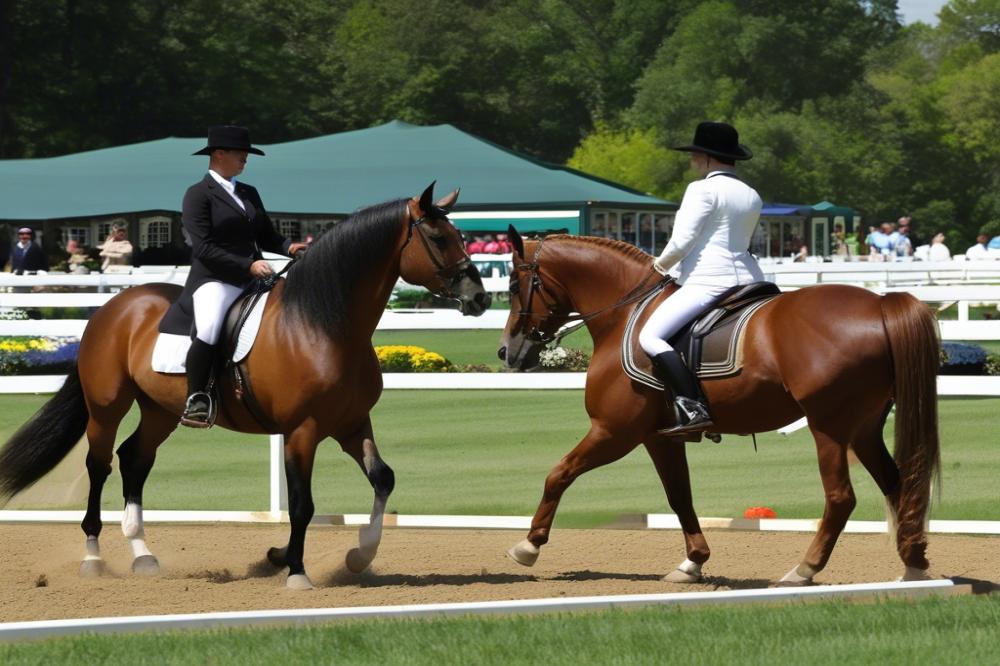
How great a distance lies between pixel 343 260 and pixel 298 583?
1.65 m

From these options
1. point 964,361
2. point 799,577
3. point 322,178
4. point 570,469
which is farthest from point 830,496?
point 322,178

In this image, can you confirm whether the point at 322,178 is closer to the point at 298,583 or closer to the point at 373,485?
the point at 373,485

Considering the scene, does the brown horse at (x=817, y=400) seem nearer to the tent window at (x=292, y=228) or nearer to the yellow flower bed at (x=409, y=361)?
the yellow flower bed at (x=409, y=361)

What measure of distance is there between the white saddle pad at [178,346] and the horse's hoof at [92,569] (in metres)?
1.21

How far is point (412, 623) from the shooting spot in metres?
6.48

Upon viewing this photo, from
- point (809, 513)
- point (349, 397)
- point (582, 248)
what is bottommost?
point (809, 513)

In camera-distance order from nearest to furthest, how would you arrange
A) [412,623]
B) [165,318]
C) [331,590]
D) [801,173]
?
[412,623] → [331,590] → [165,318] → [801,173]

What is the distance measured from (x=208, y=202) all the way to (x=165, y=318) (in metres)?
0.73

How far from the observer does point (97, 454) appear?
930 centimetres

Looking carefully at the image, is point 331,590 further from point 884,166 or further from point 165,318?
point 884,166

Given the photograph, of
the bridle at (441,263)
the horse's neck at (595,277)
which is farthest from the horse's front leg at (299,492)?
the horse's neck at (595,277)

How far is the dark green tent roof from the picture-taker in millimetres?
43125

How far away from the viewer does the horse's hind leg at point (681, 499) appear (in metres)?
8.13

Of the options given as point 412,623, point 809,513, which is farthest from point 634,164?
point 412,623
